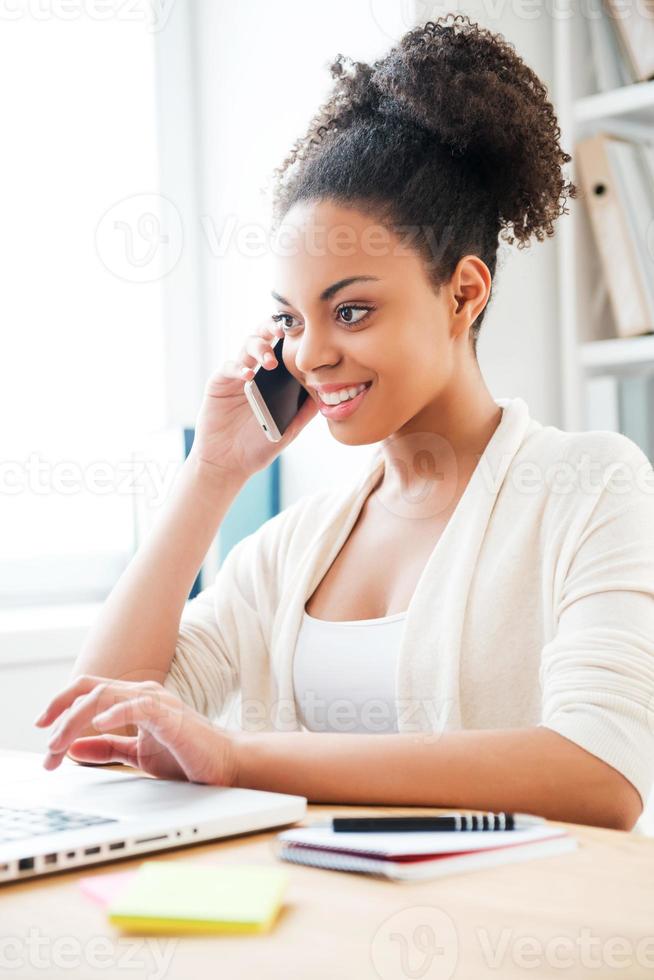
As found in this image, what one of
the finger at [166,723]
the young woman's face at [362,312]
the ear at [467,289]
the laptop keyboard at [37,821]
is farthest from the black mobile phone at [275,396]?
the laptop keyboard at [37,821]

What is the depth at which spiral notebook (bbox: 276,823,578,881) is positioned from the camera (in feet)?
2.27

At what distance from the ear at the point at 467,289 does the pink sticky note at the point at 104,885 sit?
2.58 ft

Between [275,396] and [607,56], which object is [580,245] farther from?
[275,396]

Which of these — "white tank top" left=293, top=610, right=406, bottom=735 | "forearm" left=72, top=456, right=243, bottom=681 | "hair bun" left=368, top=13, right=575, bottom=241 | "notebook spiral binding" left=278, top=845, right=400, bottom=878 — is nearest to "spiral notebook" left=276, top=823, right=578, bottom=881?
"notebook spiral binding" left=278, top=845, right=400, bottom=878

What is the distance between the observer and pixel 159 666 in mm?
1308

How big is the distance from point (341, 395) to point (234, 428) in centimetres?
26

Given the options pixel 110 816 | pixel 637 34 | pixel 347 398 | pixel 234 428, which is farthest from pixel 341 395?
pixel 637 34

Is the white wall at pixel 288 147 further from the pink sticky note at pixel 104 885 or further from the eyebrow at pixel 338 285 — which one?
the pink sticky note at pixel 104 885

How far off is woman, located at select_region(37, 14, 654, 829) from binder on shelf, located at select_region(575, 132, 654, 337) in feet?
1.61

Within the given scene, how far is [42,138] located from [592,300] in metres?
1.05

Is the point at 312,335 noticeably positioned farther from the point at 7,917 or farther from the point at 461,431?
the point at 7,917

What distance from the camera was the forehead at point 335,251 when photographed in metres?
1.20

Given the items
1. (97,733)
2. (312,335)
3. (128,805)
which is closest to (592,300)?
(312,335)

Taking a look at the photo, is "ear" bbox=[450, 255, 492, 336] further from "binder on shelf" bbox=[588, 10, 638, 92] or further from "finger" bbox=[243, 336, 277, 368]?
"binder on shelf" bbox=[588, 10, 638, 92]
